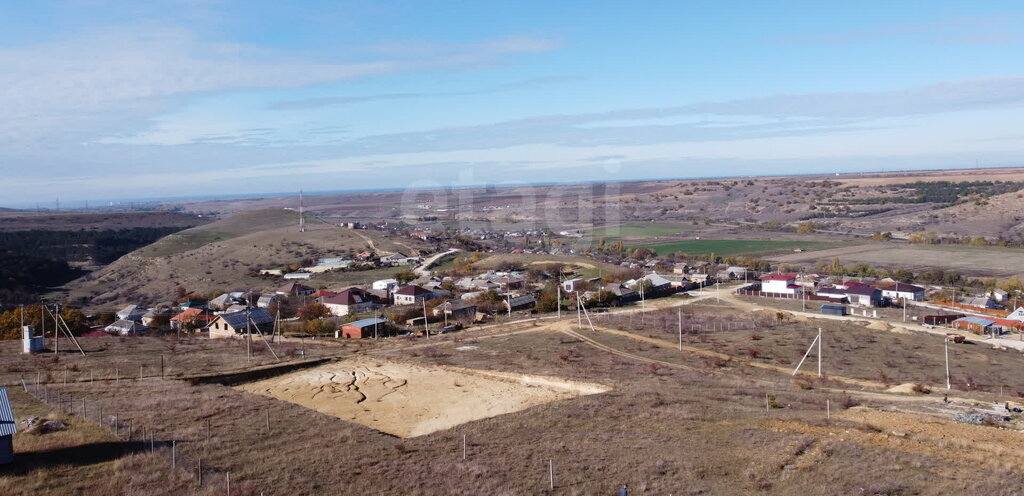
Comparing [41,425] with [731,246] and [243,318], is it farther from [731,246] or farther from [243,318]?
[731,246]

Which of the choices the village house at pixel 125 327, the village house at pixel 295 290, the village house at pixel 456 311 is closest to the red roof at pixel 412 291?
the village house at pixel 456 311

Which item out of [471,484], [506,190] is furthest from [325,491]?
[506,190]

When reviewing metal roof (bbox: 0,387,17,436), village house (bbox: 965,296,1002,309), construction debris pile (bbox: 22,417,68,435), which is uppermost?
metal roof (bbox: 0,387,17,436)

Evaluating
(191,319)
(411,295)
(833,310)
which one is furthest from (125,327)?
(833,310)

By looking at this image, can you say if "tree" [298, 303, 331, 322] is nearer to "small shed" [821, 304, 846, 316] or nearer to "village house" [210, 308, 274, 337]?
"village house" [210, 308, 274, 337]

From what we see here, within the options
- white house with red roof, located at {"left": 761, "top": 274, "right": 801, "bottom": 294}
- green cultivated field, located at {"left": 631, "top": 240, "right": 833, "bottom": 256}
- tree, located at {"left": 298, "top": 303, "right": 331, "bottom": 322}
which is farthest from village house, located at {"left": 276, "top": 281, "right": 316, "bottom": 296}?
green cultivated field, located at {"left": 631, "top": 240, "right": 833, "bottom": 256}

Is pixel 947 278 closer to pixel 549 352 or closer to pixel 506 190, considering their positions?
pixel 549 352
